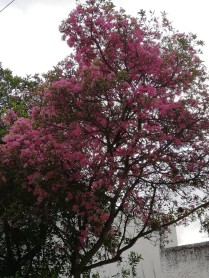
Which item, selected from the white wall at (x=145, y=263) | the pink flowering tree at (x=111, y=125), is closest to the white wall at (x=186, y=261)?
the white wall at (x=145, y=263)

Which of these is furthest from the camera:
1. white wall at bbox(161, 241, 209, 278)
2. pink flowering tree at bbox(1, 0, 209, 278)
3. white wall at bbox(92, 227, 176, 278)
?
white wall at bbox(92, 227, 176, 278)

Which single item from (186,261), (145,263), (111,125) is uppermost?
(111,125)

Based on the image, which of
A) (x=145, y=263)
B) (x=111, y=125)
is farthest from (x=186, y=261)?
(x=111, y=125)

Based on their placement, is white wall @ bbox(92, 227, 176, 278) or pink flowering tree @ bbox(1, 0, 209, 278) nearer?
pink flowering tree @ bbox(1, 0, 209, 278)

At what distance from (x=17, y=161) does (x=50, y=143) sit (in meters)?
0.89

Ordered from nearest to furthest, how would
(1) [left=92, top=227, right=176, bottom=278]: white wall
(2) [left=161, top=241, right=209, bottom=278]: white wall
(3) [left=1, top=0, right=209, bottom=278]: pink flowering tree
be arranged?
1. (3) [left=1, top=0, right=209, bottom=278]: pink flowering tree
2. (2) [left=161, top=241, right=209, bottom=278]: white wall
3. (1) [left=92, top=227, right=176, bottom=278]: white wall

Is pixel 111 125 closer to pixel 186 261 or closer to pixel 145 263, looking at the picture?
pixel 186 261

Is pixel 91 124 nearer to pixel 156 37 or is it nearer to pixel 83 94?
pixel 83 94

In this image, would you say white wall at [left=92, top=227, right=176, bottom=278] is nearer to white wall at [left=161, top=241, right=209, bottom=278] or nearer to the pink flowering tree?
white wall at [left=161, top=241, right=209, bottom=278]

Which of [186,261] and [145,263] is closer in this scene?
[186,261]

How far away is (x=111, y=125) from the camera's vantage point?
791 centimetres

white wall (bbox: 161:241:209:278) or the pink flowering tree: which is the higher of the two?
the pink flowering tree

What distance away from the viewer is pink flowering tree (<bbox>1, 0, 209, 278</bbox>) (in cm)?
775

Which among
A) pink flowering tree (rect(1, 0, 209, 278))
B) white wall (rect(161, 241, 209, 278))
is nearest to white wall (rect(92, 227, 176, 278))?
white wall (rect(161, 241, 209, 278))
